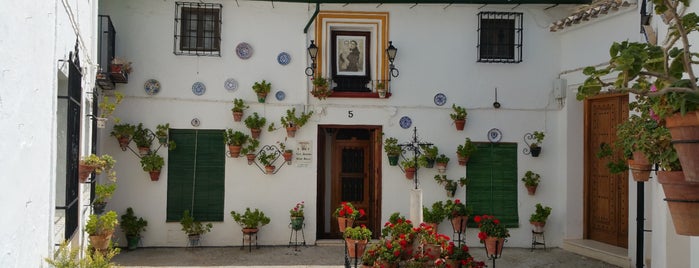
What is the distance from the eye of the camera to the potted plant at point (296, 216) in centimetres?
948

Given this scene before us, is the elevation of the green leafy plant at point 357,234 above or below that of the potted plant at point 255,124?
below

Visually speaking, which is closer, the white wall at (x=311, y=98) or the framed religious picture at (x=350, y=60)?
the white wall at (x=311, y=98)

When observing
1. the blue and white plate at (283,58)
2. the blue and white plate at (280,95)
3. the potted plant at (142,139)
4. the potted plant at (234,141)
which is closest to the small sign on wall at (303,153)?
the blue and white plate at (280,95)

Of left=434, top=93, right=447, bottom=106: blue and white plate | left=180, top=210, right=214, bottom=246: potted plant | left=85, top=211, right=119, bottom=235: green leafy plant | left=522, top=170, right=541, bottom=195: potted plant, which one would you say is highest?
left=434, top=93, right=447, bottom=106: blue and white plate

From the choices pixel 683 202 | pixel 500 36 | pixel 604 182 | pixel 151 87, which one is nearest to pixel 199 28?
pixel 151 87

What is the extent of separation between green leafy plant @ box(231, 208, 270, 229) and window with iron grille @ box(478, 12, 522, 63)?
4.90m

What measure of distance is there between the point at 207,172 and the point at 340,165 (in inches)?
97.5

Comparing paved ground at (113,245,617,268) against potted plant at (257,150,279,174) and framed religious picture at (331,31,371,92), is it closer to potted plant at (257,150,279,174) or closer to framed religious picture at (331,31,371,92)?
potted plant at (257,150,279,174)

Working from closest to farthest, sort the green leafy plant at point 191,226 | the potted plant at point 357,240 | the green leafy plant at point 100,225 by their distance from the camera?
1. the green leafy plant at point 100,225
2. the potted plant at point 357,240
3. the green leafy plant at point 191,226

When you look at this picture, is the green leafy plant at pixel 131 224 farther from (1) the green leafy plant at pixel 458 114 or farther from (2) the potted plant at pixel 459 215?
(1) the green leafy plant at pixel 458 114

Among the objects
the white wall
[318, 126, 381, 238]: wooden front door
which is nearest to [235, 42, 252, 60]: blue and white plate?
the white wall

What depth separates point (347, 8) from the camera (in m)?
9.85

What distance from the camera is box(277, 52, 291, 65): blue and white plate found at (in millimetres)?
9734

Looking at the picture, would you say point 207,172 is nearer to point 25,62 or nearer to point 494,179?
point 494,179
